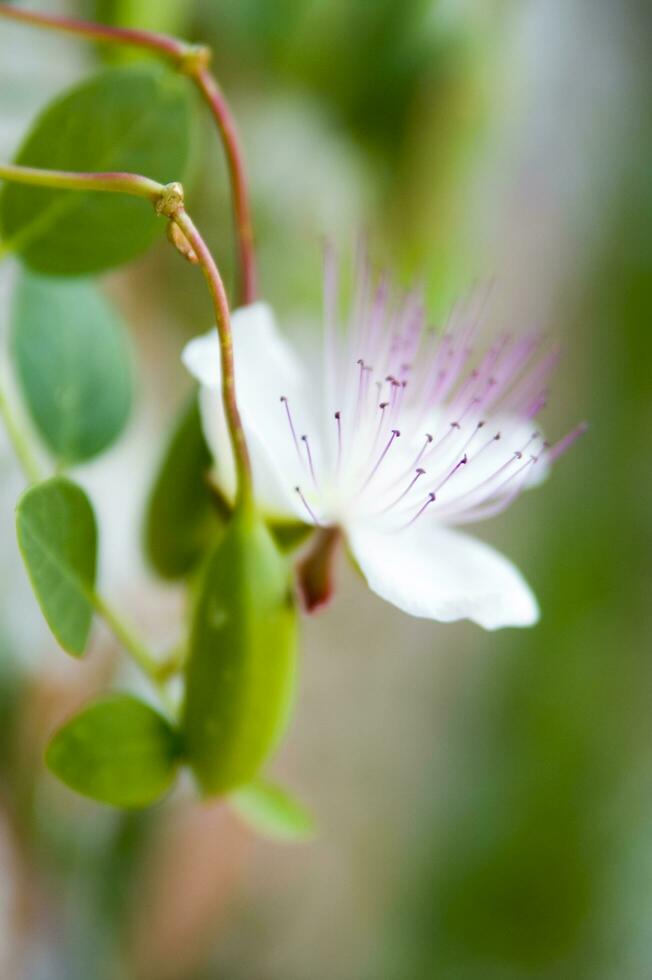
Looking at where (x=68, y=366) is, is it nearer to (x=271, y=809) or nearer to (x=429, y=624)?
(x=271, y=809)

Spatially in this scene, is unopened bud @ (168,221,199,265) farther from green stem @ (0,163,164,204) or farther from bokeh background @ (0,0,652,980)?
→ bokeh background @ (0,0,652,980)

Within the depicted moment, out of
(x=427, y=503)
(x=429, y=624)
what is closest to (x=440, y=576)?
(x=427, y=503)

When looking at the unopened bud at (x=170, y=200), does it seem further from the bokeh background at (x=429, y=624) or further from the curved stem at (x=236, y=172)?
the bokeh background at (x=429, y=624)

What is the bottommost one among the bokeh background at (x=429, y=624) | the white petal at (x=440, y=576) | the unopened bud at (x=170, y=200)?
the bokeh background at (x=429, y=624)

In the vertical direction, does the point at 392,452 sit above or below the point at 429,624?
above

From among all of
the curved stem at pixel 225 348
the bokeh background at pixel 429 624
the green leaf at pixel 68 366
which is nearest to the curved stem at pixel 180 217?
the curved stem at pixel 225 348

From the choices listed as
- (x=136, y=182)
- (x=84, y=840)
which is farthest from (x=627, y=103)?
(x=136, y=182)
